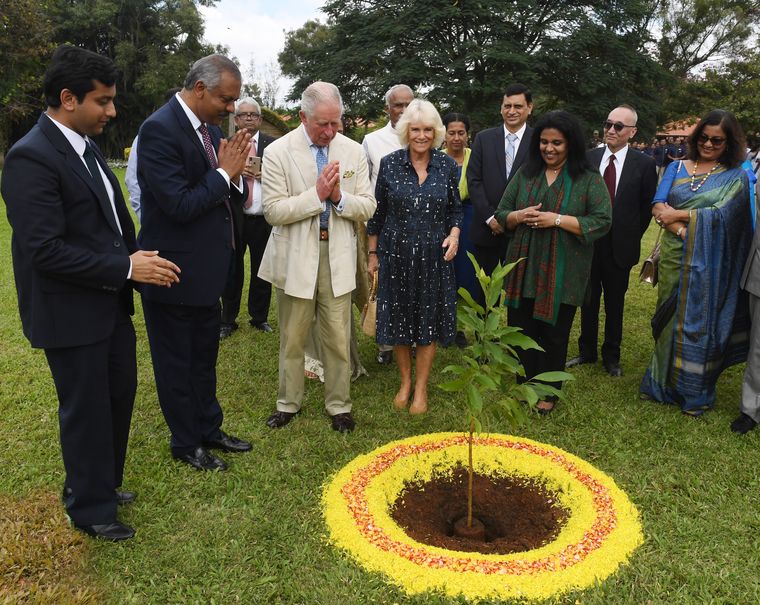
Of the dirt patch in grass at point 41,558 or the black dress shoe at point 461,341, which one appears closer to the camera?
the dirt patch in grass at point 41,558

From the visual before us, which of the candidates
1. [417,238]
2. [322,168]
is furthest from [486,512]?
[322,168]

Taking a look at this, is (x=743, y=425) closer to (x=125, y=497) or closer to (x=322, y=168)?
(x=322, y=168)

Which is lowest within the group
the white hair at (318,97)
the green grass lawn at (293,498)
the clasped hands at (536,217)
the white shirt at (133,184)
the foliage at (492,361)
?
the green grass lawn at (293,498)

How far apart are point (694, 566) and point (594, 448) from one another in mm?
1233

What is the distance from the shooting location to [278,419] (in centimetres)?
452

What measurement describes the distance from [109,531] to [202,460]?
78 centimetres

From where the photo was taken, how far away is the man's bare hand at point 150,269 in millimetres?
2967

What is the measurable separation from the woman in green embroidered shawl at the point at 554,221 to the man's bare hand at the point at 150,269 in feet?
8.30

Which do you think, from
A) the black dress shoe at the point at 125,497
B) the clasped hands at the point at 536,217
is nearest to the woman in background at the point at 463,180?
the clasped hands at the point at 536,217

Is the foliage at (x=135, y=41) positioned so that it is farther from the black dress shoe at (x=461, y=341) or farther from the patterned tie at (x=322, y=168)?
the patterned tie at (x=322, y=168)

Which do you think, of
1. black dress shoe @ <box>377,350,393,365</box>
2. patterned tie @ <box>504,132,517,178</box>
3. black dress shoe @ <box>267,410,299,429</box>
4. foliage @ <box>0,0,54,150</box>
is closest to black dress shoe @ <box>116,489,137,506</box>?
black dress shoe @ <box>267,410,299,429</box>

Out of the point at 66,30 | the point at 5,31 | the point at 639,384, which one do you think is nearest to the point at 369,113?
the point at 5,31

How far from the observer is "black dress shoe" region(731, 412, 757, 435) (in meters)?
4.42

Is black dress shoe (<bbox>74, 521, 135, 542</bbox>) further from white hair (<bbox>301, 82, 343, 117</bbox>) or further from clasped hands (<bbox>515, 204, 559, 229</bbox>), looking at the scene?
clasped hands (<bbox>515, 204, 559, 229</bbox>)
